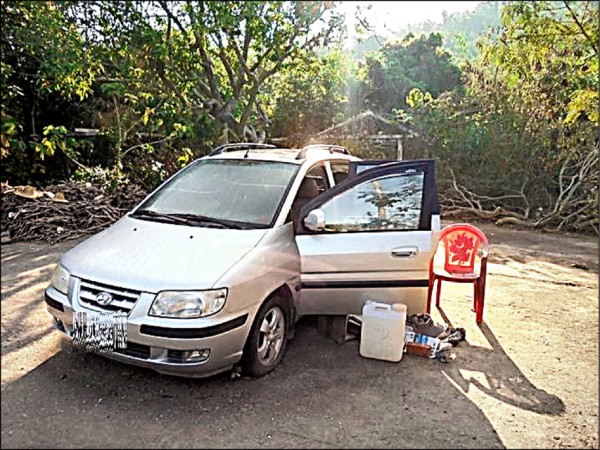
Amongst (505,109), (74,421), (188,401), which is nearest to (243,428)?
(188,401)

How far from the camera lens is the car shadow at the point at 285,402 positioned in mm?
1319

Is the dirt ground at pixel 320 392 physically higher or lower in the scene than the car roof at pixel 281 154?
lower

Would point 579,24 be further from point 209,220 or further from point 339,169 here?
point 209,220

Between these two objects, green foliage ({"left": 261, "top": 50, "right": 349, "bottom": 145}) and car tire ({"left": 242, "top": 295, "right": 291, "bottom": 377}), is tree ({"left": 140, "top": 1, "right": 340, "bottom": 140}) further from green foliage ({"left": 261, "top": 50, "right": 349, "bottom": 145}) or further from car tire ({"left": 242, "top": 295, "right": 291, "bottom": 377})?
car tire ({"left": 242, "top": 295, "right": 291, "bottom": 377})

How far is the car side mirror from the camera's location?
8.50ft

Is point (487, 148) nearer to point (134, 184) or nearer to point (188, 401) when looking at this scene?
point (134, 184)

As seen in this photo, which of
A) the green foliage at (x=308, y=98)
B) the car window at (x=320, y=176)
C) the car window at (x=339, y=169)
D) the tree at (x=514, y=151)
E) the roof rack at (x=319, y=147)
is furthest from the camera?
the tree at (x=514, y=151)

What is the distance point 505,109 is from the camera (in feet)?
20.9

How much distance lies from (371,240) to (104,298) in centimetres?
140

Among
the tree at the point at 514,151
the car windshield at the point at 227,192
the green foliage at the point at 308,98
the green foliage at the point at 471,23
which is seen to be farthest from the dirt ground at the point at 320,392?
the tree at the point at 514,151

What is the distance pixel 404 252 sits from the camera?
8.84ft

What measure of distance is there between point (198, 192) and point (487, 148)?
17.1 ft

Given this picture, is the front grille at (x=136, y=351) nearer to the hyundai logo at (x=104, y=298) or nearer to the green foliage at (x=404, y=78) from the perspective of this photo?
the hyundai logo at (x=104, y=298)

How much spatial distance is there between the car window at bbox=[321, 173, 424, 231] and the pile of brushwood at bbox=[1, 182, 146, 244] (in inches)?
43.4
